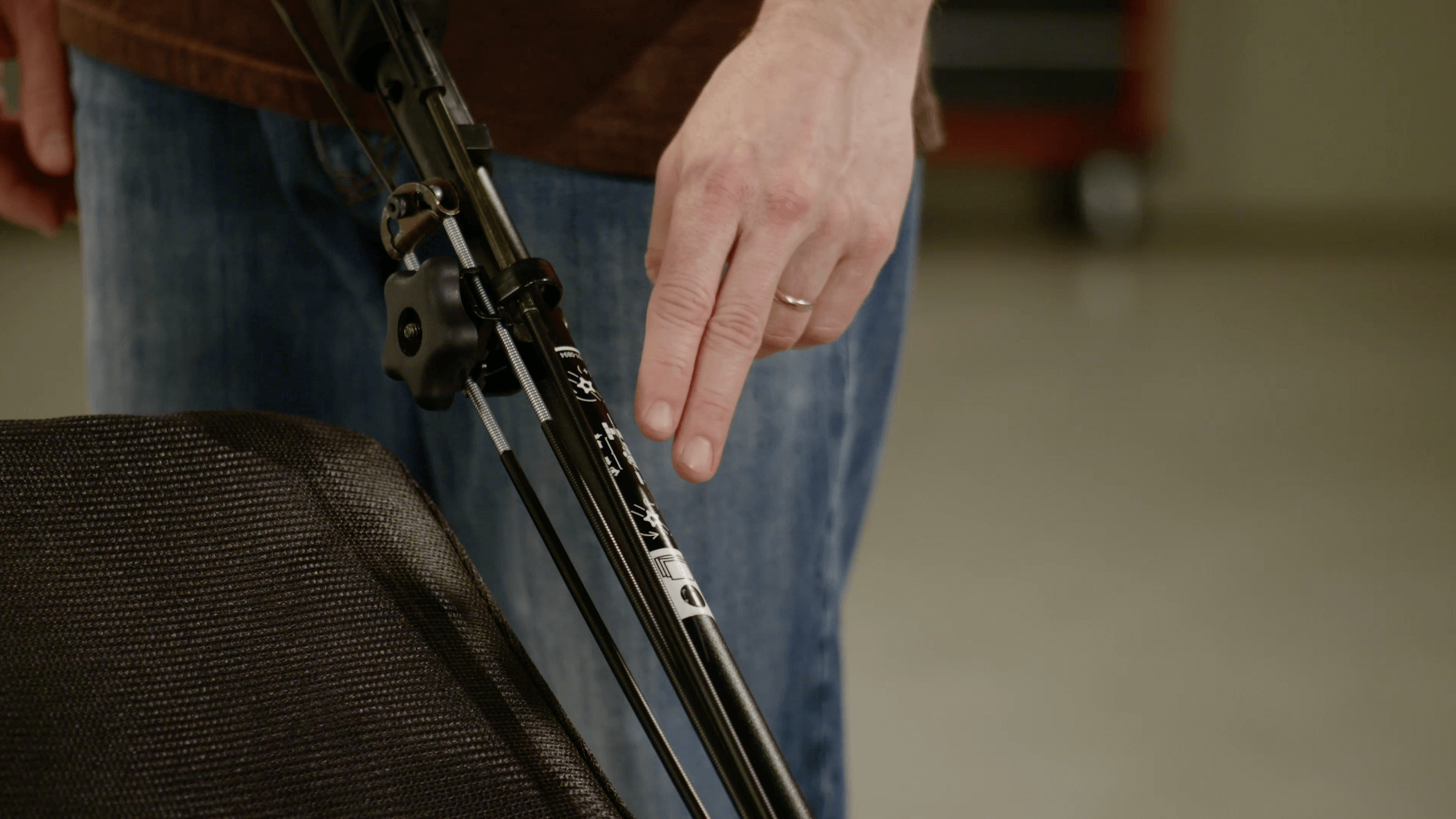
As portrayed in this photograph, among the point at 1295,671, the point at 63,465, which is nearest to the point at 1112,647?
the point at 1295,671

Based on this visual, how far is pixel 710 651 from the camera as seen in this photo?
0.39m

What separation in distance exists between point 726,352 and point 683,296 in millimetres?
25

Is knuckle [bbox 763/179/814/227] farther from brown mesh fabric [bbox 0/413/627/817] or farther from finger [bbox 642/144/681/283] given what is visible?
brown mesh fabric [bbox 0/413/627/817]

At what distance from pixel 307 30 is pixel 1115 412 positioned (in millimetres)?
2273

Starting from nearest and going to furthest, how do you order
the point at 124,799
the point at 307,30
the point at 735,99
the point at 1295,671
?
the point at 124,799
the point at 735,99
the point at 307,30
the point at 1295,671

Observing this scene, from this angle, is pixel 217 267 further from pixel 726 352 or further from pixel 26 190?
pixel 726 352

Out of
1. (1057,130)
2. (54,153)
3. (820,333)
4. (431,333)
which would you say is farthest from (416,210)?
(1057,130)

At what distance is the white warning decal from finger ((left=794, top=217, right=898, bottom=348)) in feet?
0.44

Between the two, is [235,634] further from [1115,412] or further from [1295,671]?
[1115,412]

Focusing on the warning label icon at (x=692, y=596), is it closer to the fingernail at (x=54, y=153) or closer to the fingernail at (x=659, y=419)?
the fingernail at (x=659, y=419)

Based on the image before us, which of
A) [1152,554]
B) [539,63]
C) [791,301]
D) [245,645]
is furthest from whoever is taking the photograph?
[1152,554]

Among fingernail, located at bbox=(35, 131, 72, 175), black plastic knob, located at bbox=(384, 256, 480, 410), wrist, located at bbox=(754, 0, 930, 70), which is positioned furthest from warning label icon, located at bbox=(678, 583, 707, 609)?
fingernail, located at bbox=(35, 131, 72, 175)

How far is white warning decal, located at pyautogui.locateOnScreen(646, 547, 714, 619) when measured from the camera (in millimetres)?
394

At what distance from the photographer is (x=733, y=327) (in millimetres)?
442
